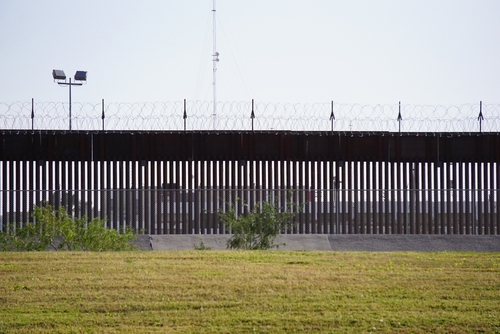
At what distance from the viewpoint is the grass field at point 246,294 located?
10.6 meters

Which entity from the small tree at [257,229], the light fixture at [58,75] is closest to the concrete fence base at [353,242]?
the small tree at [257,229]

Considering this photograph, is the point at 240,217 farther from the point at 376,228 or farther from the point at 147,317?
the point at 147,317

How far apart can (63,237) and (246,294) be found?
785cm

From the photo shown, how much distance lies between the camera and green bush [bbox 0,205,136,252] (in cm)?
1806

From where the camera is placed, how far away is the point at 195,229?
878 inches

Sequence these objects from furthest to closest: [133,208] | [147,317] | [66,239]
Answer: [133,208] → [66,239] → [147,317]

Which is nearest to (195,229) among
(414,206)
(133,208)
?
(133,208)

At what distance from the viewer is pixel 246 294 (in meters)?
11.8

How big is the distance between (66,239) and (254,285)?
7.32 metres

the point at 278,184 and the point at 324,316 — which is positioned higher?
the point at 278,184

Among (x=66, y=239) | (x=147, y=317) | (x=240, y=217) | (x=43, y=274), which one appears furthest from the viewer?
(x=240, y=217)

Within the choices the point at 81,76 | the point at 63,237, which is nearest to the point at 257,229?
the point at 63,237

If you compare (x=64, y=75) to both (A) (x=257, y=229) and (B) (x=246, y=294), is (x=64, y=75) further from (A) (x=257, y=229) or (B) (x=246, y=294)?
(B) (x=246, y=294)

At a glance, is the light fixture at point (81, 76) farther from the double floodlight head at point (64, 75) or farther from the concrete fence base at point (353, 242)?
the concrete fence base at point (353, 242)
